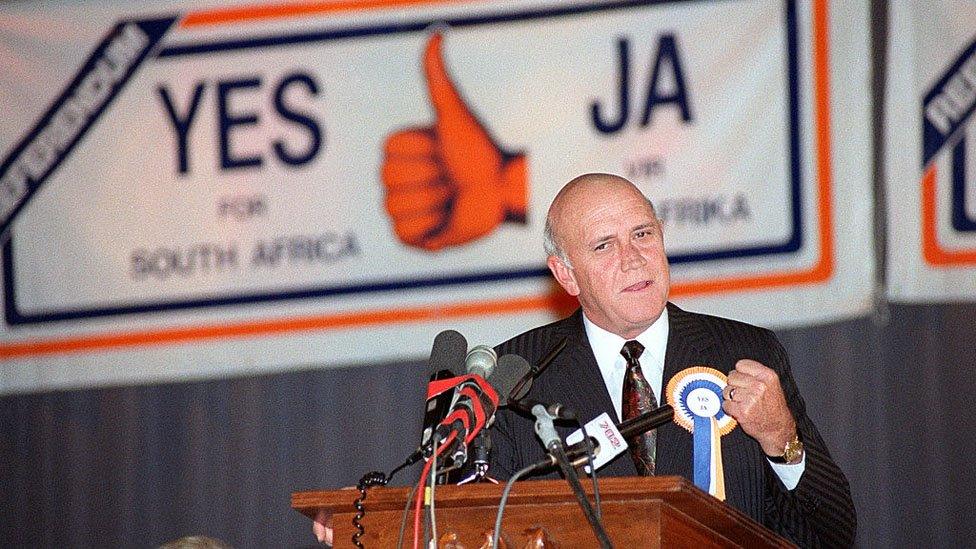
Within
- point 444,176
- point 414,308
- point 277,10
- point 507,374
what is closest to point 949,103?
point 444,176

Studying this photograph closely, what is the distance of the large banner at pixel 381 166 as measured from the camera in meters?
5.23

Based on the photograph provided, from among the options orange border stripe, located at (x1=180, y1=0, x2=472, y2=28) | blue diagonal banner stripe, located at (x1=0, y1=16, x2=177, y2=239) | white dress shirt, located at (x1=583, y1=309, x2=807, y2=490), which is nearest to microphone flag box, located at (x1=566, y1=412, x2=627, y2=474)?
white dress shirt, located at (x1=583, y1=309, x2=807, y2=490)

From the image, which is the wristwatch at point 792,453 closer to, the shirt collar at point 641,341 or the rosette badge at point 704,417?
the rosette badge at point 704,417

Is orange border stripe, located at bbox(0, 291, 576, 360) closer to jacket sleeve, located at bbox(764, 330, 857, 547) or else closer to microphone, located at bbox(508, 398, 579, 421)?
jacket sleeve, located at bbox(764, 330, 857, 547)

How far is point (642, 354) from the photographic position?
3424mm

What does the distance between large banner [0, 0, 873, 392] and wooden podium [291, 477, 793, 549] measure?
2.76 m

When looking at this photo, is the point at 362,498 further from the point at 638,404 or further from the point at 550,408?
the point at 638,404

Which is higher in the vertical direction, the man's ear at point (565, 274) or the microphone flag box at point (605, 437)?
the man's ear at point (565, 274)

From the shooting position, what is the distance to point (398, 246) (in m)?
5.60

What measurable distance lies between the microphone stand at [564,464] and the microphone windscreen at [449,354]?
21 centimetres

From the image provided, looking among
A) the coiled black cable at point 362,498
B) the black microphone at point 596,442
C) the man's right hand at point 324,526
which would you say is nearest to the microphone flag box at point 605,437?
the black microphone at point 596,442

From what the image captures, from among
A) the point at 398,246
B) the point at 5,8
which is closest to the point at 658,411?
the point at 398,246

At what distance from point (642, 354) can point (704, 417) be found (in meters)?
0.33

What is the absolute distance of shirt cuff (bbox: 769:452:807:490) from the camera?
2.97 metres
